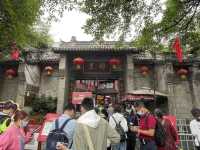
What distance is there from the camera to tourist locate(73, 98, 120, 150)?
10.3 feet

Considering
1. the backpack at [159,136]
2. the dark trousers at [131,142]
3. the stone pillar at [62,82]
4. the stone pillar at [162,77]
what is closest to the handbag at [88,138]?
the backpack at [159,136]

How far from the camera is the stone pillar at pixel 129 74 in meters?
13.8

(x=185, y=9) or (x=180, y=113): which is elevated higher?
(x=185, y=9)

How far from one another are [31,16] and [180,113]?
9.94 m

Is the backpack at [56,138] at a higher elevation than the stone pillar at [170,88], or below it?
below

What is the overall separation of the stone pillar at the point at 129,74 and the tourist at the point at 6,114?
9.51 meters

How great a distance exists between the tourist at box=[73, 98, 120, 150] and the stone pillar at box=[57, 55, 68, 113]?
34.3ft

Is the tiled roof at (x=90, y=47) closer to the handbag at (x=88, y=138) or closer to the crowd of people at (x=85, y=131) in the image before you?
the crowd of people at (x=85, y=131)

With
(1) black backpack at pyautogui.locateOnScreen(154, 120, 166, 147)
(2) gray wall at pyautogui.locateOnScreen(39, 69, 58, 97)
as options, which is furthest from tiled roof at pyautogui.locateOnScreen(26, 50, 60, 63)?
(1) black backpack at pyautogui.locateOnScreen(154, 120, 166, 147)

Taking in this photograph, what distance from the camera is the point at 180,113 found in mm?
14094

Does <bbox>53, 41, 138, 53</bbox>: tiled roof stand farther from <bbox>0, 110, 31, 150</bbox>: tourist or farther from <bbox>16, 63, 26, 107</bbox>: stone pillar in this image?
<bbox>0, 110, 31, 150</bbox>: tourist

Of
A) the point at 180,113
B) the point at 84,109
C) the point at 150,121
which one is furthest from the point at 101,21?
the point at 180,113

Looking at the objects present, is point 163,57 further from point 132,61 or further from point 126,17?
point 126,17

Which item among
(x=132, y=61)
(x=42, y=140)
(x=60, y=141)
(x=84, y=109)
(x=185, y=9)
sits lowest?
(x=42, y=140)
